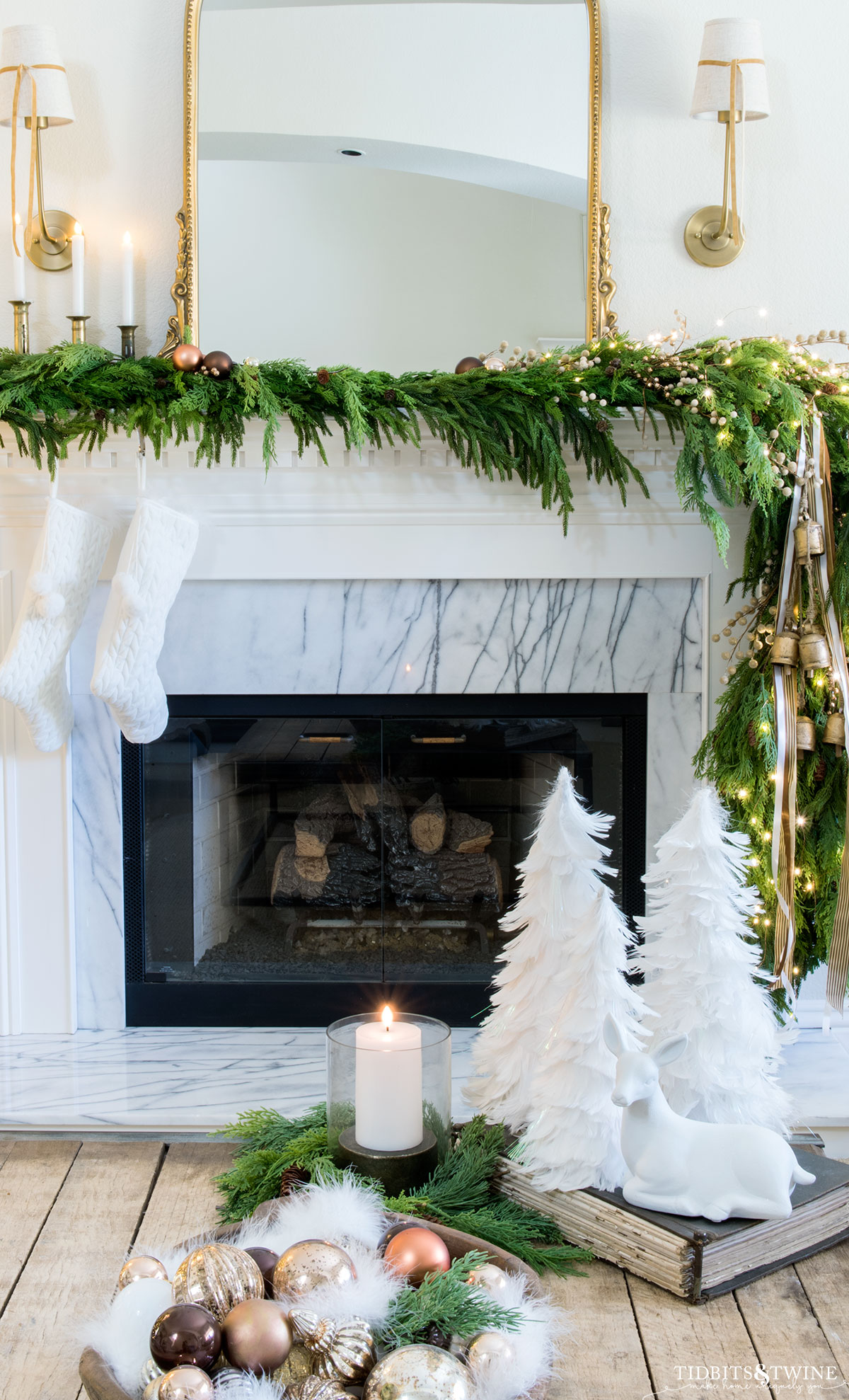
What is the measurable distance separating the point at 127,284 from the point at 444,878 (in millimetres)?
1253

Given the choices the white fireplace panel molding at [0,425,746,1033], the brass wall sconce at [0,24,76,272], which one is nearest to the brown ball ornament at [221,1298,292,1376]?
the white fireplace panel molding at [0,425,746,1033]

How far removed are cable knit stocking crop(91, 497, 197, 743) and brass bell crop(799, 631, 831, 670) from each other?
41.7 inches

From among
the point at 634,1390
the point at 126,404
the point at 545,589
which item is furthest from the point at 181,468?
the point at 634,1390

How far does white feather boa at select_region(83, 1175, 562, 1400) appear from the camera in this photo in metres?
0.99

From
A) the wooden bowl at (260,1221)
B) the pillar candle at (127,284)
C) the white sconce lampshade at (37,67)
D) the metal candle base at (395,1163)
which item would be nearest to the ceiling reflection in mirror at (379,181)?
the pillar candle at (127,284)

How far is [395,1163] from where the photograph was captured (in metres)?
1.35

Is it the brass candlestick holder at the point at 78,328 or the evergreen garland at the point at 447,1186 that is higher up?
the brass candlestick holder at the point at 78,328

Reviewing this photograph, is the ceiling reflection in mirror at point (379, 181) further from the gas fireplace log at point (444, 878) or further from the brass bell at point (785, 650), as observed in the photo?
the gas fireplace log at point (444, 878)

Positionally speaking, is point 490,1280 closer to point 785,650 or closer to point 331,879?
point 785,650

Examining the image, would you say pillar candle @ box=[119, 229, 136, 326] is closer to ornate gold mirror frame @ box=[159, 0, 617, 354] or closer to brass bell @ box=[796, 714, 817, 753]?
ornate gold mirror frame @ box=[159, 0, 617, 354]

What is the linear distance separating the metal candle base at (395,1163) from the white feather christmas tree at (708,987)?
0.32 metres

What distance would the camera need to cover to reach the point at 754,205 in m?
2.03

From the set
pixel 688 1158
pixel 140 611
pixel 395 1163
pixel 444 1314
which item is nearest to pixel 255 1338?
pixel 444 1314

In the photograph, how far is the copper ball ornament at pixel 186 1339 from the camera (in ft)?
3.14
